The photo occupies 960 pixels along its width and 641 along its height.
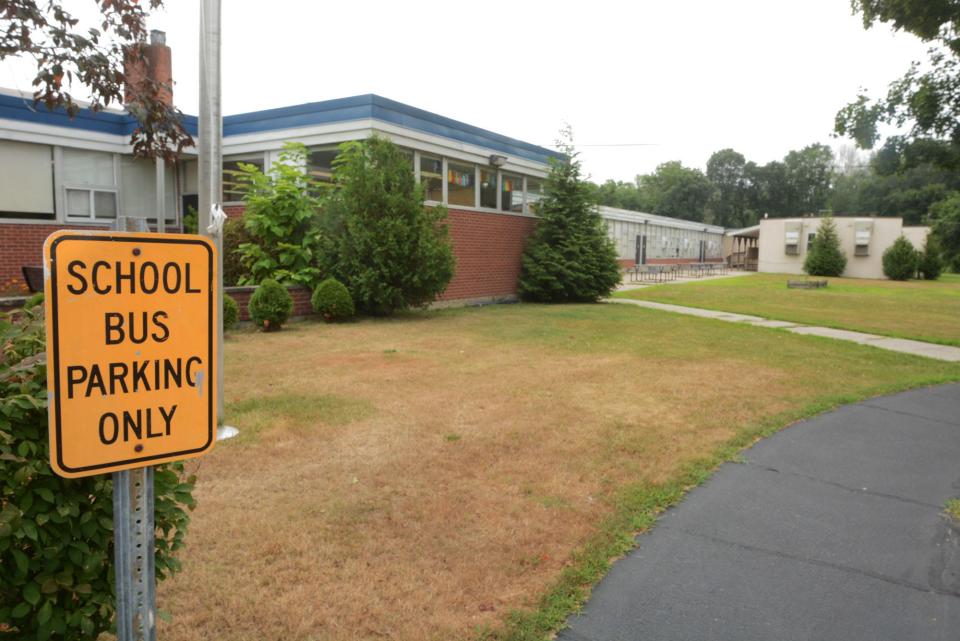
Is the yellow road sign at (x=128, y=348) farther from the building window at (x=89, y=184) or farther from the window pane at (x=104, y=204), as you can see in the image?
the window pane at (x=104, y=204)

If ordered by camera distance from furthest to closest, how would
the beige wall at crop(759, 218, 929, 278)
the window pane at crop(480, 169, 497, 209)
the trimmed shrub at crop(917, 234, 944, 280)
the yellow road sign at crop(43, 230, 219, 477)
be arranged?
the beige wall at crop(759, 218, 929, 278)
the trimmed shrub at crop(917, 234, 944, 280)
the window pane at crop(480, 169, 497, 209)
the yellow road sign at crop(43, 230, 219, 477)

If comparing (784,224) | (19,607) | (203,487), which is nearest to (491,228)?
(203,487)

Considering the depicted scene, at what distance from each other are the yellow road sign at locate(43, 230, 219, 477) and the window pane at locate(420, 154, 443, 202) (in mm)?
14597

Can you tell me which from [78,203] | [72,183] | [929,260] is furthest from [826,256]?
[72,183]

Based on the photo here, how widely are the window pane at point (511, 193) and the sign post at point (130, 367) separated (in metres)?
17.7

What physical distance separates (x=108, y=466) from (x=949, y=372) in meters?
11.5

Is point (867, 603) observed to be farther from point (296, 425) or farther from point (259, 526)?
point (296, 425)

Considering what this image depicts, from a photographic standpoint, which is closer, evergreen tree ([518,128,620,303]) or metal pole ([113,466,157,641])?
metal pole ([113,466,157,641])

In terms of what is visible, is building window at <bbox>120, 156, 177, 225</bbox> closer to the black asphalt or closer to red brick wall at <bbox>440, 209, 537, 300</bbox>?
red brick wall at <bbox>440, 209, 537, 300</bbox>

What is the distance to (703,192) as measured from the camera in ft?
261

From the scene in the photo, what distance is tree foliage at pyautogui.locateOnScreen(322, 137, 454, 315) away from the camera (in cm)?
1318

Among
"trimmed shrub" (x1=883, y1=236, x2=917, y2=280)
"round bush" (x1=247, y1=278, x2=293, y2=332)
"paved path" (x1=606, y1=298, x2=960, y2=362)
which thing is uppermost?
"trimmed shrub" (x1=883, y1=236, x2=917, y2=280)

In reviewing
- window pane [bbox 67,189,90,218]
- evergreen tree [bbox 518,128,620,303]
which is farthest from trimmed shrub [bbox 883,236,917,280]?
window pane [bbox 67,189,90,218]

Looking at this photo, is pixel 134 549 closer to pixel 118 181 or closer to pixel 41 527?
pixel 41 527
